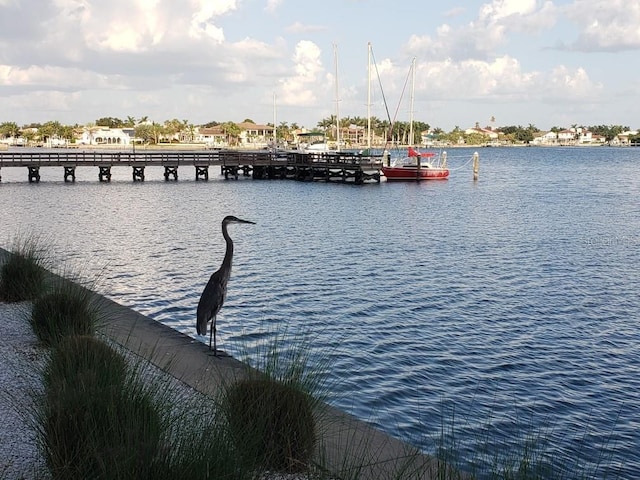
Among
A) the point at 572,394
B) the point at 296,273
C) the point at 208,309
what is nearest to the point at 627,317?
the point at 572,394

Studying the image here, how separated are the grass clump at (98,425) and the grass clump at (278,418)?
2.45ft

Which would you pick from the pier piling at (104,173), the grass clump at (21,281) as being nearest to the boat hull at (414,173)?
the pier piling at (104,173)

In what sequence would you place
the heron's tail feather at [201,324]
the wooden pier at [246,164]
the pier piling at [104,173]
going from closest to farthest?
1. the heron's tail feather at [201,324]
2. the wooden pier at [246,164]
3. the pier piling at [104,173]

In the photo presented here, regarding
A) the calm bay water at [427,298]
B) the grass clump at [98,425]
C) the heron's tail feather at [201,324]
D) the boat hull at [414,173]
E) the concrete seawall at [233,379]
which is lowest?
the calm bay water at [427,298]

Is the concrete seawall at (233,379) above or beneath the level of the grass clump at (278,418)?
beneath

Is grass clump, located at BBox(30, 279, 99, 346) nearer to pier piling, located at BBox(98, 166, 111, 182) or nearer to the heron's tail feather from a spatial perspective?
the heron's tail feather

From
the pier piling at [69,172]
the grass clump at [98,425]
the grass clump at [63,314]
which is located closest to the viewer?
the grass clump at [98,425]

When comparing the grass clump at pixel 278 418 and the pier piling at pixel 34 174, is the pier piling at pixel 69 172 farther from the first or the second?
the grass clump at pixel 278 418

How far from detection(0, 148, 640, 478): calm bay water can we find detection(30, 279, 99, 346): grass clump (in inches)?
136

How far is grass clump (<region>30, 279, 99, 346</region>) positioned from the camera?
9812 mm

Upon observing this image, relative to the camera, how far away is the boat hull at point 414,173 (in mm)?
64375

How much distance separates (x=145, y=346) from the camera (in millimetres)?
10141

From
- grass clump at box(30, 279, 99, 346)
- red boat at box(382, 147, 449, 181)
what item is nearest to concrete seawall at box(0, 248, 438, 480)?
grass clump at box(30, 279, 99, 346)

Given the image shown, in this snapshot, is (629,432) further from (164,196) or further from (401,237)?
(164,196)
